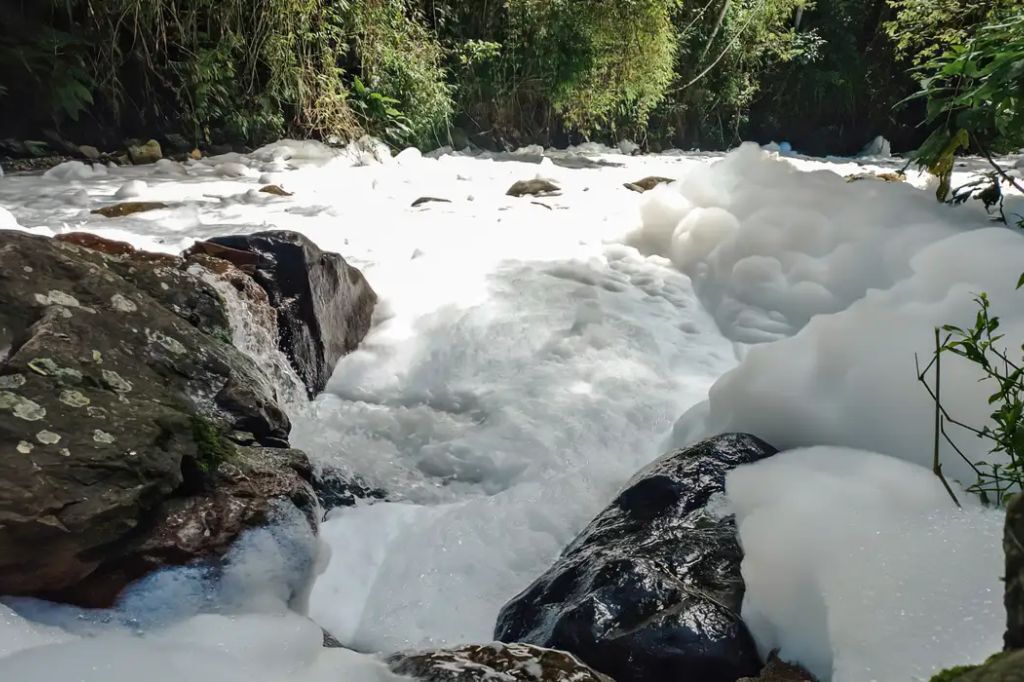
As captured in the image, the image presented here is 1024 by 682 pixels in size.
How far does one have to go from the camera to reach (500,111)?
9.86 metres

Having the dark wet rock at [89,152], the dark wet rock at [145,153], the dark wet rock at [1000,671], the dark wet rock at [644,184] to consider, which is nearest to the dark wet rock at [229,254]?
the dark wet rock at [1000,671]

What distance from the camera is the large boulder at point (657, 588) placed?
155cm

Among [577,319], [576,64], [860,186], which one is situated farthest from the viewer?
[576,64]

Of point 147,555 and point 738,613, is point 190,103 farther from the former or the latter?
point 738,613

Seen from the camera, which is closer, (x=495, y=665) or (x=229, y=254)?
(x=495, y=665)

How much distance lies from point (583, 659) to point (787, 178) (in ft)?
12.5

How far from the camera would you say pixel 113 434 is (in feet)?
5.80

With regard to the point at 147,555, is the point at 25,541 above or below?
above

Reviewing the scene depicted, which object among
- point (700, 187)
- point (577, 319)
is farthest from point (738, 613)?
point (700, 187)

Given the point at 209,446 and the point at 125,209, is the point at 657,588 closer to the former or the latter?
the point at 209,446

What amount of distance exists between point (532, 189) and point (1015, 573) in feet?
18.2

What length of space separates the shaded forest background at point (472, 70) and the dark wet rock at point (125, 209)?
7.06 feet

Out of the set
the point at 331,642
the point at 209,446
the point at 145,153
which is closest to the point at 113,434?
the point at 209,446

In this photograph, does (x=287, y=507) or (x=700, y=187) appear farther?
(x=700, y=187)
